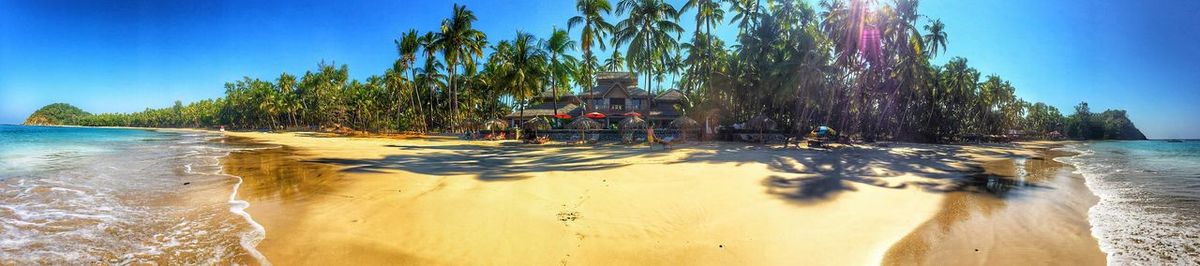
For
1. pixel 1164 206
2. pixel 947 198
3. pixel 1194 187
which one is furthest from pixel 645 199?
pixel 1194 187

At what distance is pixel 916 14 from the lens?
2834 cm

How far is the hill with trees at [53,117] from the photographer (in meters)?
165

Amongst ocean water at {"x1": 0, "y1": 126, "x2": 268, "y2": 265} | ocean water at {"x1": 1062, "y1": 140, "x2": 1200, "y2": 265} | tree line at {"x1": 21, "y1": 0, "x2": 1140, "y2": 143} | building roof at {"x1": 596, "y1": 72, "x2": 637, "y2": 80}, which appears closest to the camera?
ocean water at {"x1": 0, "y1": 126, "x2": 268, "y2": 265}

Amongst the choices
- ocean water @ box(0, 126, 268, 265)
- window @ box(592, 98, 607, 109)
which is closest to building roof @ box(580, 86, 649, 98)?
window @ box(592, 98, 607, 109)

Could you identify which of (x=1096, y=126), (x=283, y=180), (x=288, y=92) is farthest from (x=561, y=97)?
(x=1096, y=126)

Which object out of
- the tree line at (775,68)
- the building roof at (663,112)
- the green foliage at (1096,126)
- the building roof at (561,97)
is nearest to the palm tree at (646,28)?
the tree line at (775,68)

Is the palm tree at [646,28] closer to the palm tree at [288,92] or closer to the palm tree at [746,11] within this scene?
the palm tree at [746,11]

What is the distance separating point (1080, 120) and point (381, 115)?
110233mm

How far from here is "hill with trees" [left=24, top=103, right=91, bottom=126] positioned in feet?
540

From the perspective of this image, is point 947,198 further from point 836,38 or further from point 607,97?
point 607,97

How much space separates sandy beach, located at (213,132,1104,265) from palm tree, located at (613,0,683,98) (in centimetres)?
2065

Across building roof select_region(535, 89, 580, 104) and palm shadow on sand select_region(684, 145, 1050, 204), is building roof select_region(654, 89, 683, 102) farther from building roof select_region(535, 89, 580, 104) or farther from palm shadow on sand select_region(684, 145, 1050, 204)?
palm shadow on sand select_region(684, 145, 1050, 204)

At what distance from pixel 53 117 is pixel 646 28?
243789 mm

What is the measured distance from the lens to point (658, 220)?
5664 mm
